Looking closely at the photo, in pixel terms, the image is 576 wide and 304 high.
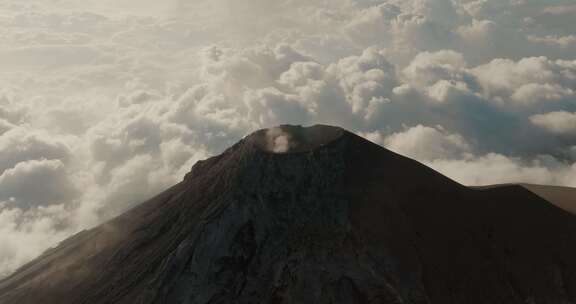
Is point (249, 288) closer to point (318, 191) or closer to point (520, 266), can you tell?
point (318, 191)

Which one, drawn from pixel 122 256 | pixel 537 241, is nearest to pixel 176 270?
pixel 122 256

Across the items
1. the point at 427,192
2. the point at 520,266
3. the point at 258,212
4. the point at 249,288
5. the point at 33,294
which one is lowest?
the point at 33,294

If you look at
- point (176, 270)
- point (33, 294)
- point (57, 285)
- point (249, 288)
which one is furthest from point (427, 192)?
point (33, 294)

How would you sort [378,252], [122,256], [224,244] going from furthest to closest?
[122,256] < [224,244] < [378,252]

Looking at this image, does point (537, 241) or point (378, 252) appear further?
point (537, 241)

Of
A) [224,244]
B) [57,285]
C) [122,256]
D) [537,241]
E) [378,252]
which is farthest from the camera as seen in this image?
[57,285]

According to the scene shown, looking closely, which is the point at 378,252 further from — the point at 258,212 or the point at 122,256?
the point at 122,256

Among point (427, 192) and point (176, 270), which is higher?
point (427, 192)
